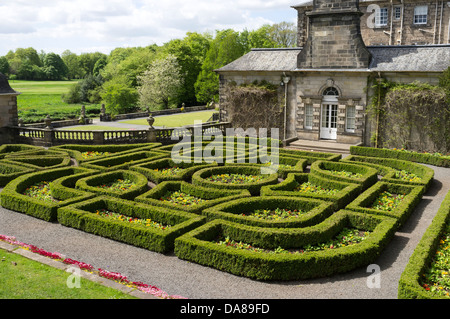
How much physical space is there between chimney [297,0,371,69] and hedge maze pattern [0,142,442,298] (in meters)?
7.62

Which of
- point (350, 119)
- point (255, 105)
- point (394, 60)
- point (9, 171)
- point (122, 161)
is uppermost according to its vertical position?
point (394, 60)

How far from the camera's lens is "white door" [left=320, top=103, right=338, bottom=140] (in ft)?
91.6

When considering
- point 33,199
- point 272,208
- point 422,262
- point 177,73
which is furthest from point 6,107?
point 177,73

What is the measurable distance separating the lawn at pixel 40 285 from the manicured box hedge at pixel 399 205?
8.47 m

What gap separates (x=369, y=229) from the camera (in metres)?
13.2

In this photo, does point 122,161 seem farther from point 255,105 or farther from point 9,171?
point 255,105

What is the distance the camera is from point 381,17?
131ft

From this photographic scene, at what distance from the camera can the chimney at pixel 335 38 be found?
2631 cm

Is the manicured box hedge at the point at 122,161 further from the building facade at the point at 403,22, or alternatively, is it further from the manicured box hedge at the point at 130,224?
the building facade at the point at 403,22

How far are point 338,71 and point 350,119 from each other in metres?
3.16

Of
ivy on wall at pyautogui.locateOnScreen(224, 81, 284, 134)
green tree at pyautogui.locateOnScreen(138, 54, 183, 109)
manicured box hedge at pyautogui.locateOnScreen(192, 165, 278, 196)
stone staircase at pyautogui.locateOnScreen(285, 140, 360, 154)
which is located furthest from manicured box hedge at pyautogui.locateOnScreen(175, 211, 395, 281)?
green tree at pyautogui.locateOnScreen(138, 54, 183, 109)

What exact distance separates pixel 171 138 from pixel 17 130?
10.5 m

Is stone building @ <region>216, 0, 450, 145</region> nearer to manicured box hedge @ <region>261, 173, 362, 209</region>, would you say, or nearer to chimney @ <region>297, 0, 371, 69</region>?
chimney @ <region>297, 0, 371, 69</region>
